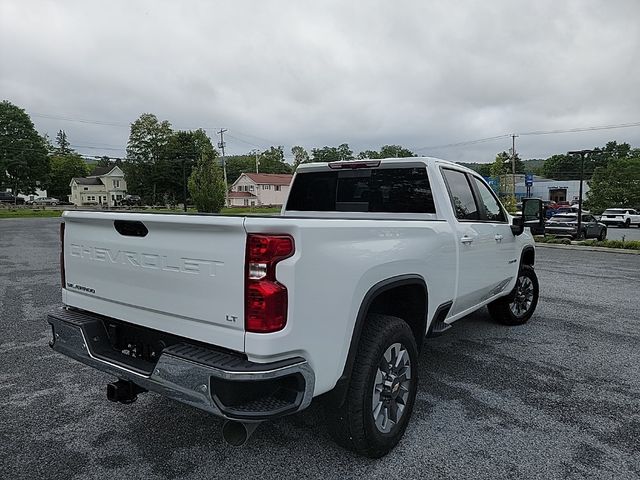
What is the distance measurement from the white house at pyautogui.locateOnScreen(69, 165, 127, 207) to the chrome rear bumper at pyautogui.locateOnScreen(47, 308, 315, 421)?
288ft

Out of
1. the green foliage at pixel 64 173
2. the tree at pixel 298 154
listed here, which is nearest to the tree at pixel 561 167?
the tree at pixel 298 154

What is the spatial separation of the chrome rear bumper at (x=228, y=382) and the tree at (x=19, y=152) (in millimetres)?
67767

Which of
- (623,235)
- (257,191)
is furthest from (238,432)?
(257,191)

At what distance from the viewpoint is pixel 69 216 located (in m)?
2.95

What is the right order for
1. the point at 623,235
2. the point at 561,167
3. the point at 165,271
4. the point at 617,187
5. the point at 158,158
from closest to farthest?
the point at 165,271 < the point at 623,235 < the point at 617,187 < the point at 158,158 < the point at 561,167

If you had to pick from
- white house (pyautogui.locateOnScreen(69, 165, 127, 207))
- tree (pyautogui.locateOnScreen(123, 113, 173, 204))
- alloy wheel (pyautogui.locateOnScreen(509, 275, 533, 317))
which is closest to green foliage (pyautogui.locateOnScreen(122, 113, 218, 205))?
tree (pyautogui.locateOnScreen(123, 113, 173, 204))

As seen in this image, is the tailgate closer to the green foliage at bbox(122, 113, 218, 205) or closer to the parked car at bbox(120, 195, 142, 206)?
the green foliage at bbox(122, 113, 218, 205)

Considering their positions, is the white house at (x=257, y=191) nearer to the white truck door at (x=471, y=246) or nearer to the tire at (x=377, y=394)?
the white truck door at (x=471, y=246)

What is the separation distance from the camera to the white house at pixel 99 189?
85.0 meters

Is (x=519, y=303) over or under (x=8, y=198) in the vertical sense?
under

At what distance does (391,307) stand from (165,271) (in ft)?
5.13

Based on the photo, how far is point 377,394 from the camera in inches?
107

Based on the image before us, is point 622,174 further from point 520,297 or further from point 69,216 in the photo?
point 69,216

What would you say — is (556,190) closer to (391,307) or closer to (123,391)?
(391,307)
